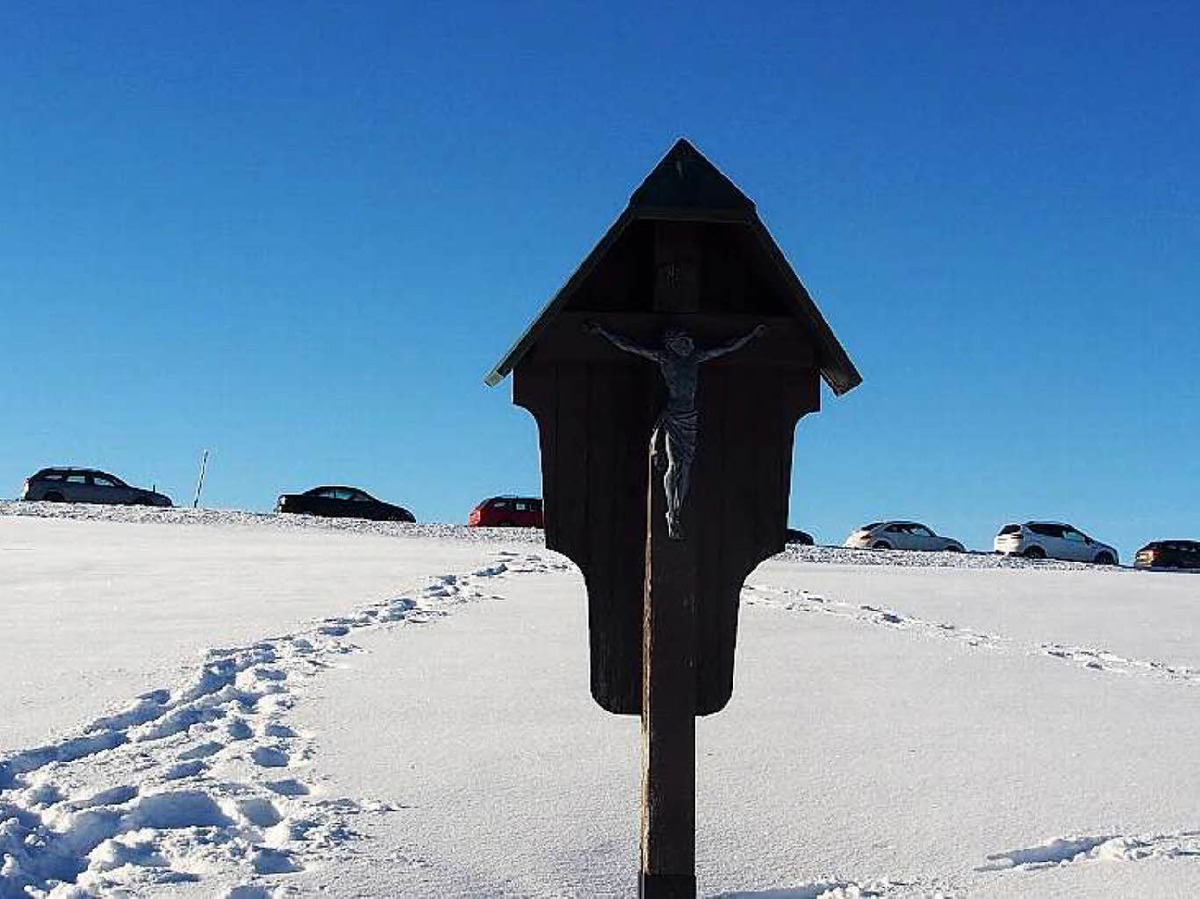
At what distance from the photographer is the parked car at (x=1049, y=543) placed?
34875 millimetres

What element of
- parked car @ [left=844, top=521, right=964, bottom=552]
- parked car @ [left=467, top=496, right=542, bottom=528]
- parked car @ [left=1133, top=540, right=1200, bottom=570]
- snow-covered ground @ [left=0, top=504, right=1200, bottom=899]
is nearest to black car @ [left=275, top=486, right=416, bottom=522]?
parked car @ [left=467, top=496, right=542, bottom=528]

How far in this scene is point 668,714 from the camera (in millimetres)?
4641

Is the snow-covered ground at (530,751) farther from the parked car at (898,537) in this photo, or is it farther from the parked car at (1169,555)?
the parked car at (1169,555)

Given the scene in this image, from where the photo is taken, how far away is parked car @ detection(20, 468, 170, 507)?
3391 centimetres

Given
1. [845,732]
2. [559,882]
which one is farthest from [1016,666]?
[559,882]

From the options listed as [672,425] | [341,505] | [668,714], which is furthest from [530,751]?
[341,505]

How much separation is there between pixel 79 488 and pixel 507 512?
471 inches

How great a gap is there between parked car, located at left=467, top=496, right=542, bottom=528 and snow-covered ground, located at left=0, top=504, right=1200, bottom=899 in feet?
61.6

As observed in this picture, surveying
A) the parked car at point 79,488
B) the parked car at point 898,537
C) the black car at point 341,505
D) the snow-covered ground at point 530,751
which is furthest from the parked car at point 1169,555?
the parked car at point 79,488

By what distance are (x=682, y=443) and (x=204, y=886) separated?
2.67m

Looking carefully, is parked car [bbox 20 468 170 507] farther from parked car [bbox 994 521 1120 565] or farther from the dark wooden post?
the dark wooden post

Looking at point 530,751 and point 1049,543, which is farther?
point 1049,543

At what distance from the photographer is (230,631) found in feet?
36.4

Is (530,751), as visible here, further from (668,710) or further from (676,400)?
(676,400)
